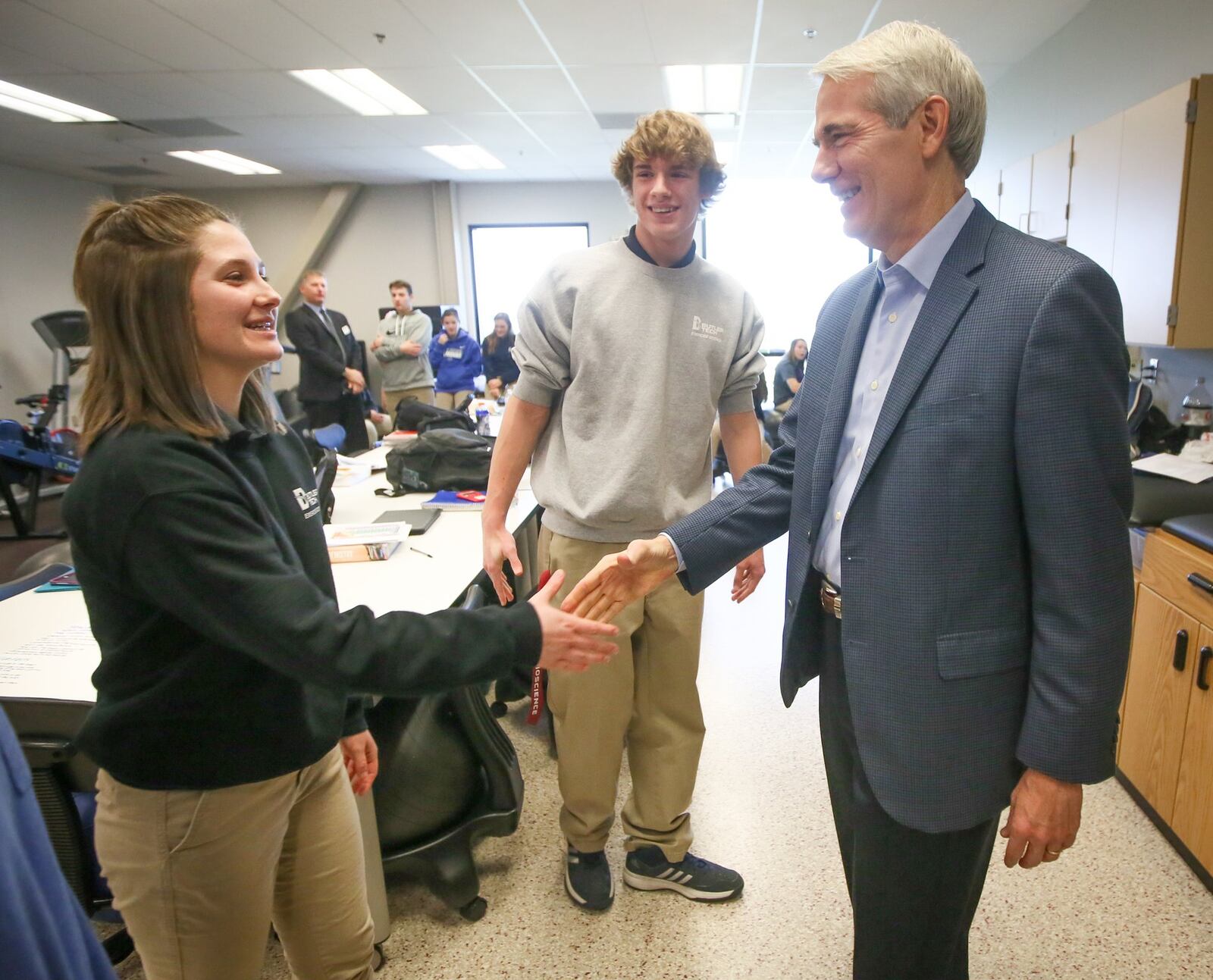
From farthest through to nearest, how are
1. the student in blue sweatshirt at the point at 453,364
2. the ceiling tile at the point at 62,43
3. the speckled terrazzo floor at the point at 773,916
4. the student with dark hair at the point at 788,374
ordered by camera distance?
1. the student in blue sweatshirt at the point at 453,364
2. the student with dark hair at the point at 788,374
3. the ceiling tile at the point at 62,43
4. the speckled terrazzo floor at the point at 773,916

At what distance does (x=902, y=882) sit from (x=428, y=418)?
311 cm

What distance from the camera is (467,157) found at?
312 inches

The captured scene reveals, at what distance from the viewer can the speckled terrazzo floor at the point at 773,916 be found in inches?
65.0

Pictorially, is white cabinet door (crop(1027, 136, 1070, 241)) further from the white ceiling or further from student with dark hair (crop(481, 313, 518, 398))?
student with dark hair (crop(481, 313, 518, 398))

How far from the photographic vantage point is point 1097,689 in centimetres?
88

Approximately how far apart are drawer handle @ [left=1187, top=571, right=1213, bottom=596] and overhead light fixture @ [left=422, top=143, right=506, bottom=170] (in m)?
7.04

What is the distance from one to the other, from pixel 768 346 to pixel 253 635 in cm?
923

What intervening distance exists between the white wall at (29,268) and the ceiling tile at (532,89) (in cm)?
483

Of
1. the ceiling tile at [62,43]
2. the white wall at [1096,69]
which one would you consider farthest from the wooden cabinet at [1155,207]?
the ceiling tile at [62,43]

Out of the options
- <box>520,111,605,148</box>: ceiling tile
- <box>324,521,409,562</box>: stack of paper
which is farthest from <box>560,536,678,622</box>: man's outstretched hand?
<box>520,111,605,148</box>: ceiling tile

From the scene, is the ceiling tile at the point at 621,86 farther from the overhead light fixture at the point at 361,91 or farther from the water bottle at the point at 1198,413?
the water bottle at the point at 1198,413

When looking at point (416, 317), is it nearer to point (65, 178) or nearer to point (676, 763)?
point (65, 178)

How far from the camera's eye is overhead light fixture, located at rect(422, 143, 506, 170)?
7.45 metres

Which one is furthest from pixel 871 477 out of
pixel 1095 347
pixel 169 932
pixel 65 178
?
pixel 65 178
